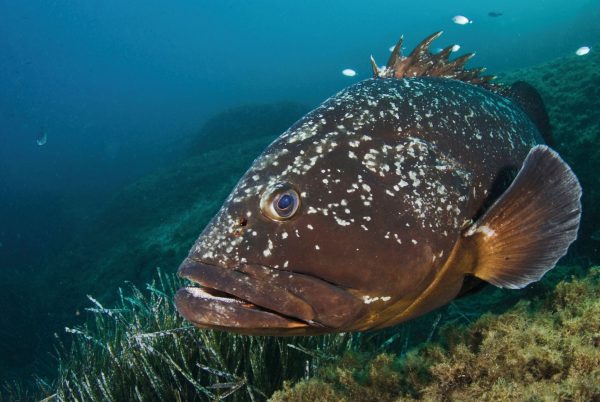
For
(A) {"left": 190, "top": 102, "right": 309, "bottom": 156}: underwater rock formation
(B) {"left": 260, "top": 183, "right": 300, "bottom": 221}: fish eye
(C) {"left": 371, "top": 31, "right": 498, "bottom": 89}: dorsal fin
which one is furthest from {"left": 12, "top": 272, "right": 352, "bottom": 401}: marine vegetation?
(A) {"left": 190, "top": 102, "right": 309, "bottom": 156}: underwater rock formation

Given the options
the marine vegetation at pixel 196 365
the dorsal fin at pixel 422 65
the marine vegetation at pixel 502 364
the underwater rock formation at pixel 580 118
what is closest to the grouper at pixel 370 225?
the marine vegetation at pixel 502 364

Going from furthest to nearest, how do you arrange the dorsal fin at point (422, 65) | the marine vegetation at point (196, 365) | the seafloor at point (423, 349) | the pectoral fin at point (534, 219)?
the dorsal fin at point (422, 65) → the marine vegetation at point (196, 365) → the pectoral fin at point (534, 219) → the seafloor at point (423, 349)

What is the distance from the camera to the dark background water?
26.4 metres

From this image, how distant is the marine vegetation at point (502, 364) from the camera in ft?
5.56

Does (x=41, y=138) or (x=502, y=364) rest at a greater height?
(x=41, y=138)

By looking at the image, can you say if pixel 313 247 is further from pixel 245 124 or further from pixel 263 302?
pixel 245 124

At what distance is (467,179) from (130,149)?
54356 mm

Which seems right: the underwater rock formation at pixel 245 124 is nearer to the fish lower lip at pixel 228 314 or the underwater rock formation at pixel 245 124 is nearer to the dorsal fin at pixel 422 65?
the dorsal fin at pixel 422 65

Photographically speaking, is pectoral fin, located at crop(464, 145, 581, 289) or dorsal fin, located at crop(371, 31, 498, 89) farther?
dorsal fin, located at crop(371, 31, 498, 89)

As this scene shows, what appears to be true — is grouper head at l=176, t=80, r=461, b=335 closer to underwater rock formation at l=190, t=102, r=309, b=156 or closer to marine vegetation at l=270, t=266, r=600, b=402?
marine vegetation at l=270, t=266, r=600, b=402

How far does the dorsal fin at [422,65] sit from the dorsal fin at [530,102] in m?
0.86

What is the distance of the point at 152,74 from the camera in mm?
159875

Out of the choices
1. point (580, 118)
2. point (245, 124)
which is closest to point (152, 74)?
point (245, 124)

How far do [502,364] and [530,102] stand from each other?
385 centimetres
